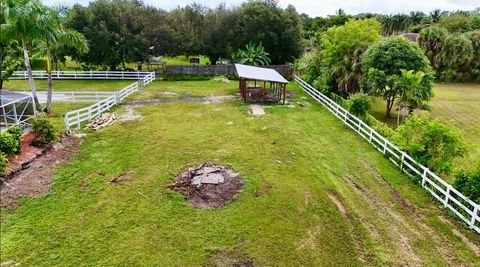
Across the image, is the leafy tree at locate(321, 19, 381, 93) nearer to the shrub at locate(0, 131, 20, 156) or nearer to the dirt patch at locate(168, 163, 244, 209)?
the dirt patch at locate(168, 163, 244, 209)

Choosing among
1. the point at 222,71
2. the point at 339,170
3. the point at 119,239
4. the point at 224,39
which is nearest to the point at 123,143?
the point at 119,239

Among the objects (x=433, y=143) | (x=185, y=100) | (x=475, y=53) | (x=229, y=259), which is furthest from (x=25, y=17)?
(x=475, y=53)

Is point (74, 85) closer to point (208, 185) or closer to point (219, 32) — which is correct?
point (219, 32)

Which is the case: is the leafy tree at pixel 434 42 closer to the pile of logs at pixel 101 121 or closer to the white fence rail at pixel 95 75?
the white fence rail at pixel 95 75

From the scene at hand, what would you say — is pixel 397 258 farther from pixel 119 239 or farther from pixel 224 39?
pixel 224 39

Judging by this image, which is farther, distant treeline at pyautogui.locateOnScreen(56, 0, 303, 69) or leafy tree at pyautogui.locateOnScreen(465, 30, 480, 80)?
leafy tree at pyautogui.locateOnScreen(465, 30, 480, 80)

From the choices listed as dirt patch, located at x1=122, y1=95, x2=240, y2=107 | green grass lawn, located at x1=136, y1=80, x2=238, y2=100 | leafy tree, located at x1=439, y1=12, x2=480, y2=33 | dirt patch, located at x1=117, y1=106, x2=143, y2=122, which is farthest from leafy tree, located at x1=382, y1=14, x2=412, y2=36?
dirt patch, located at x1=117, y1=106, x2=143, y2=122
